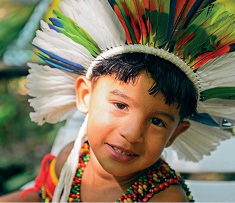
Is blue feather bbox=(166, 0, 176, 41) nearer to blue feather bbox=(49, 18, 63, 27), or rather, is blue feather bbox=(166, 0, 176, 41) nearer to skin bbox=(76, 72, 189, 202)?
skin bbox=(76, 72, 189, 202)

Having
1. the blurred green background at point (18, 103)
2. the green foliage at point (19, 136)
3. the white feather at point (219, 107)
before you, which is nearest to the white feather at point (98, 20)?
the white feather at point (219, 107)

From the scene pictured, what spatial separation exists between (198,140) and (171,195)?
0.37 m

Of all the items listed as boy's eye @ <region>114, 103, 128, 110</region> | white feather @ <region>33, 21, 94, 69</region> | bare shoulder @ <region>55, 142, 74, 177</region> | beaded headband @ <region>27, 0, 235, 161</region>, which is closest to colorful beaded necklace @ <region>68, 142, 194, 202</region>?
bare shoulder @ <region>55, 142, 74, 177</region>

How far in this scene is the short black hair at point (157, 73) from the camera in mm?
1402

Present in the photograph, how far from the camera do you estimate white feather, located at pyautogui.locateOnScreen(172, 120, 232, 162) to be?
71.5 inches

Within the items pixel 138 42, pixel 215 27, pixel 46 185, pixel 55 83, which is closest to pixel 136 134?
pixel 138 42

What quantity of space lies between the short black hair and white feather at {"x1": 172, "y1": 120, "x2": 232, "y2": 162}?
355 millimetres

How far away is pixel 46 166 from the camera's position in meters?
2.01

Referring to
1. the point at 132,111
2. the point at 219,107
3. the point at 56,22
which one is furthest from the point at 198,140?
the point at 56,22

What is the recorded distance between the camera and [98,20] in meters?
1.48

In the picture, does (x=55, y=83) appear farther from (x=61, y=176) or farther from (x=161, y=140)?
(x=161, y=140)

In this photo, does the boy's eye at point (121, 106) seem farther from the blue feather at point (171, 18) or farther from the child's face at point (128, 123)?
the blue feather at point (171, 18)

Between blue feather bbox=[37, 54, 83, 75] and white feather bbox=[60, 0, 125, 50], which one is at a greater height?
white feather bbox=[60, 0, 125, 50]

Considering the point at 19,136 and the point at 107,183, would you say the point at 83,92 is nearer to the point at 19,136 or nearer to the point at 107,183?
the point at 107,183
